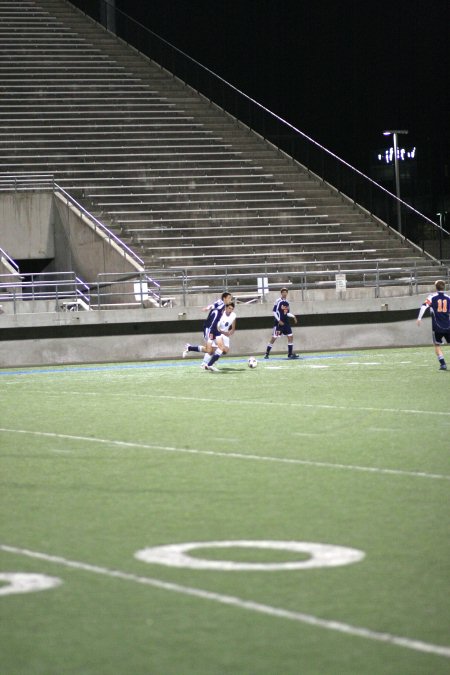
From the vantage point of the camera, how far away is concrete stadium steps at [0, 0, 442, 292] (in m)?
37.4

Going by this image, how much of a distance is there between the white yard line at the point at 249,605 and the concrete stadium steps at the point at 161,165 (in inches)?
1070

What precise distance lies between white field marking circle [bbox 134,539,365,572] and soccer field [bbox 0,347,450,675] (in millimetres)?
18

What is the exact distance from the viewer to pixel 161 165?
40.7 meters

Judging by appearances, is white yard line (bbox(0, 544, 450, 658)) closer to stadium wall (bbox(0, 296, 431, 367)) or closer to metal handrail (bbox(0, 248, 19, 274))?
stadium wall (bbox(0, 296, 431, 367))

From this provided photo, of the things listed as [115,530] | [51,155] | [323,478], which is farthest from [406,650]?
[51,155]

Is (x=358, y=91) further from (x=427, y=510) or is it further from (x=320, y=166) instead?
(x=427, y=510)

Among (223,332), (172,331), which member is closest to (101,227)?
(172,331)

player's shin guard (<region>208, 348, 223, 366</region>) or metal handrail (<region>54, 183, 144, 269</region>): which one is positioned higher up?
metal handrail (<region>54, 183, 144, 269</region>)

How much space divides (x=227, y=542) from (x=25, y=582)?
1428 mm

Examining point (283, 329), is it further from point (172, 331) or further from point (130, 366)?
point (130, 366)

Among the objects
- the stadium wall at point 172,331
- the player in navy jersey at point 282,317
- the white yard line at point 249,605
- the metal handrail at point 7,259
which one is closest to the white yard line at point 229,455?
the white yard line at point 249,605

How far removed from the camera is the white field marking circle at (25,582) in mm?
6242

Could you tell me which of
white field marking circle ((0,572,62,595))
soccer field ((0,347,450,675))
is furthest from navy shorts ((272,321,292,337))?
white field marking circle ((0,572,62,595))

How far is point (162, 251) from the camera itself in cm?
3634
